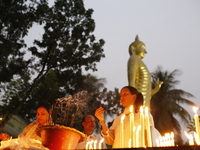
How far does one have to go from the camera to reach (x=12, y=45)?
37.1 feet

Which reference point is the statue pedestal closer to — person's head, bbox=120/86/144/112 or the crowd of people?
the crowd of people

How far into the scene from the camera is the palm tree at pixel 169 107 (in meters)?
20.5

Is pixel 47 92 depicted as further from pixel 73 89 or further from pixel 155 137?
pixel 155 137

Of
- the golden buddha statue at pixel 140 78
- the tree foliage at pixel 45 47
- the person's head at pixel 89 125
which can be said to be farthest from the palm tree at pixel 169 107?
the person's head at pixel 89 125

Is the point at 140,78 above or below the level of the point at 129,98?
above

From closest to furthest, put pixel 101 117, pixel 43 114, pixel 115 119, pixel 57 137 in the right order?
pixel 57 137, pixel 101 117, pixel 115 119, pixel 43 114

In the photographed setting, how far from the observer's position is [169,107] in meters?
20.8

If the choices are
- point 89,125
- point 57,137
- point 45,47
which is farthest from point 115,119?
point 45,47

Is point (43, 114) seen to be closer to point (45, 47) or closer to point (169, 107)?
point (45, 47)

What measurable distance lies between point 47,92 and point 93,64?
395 centimetres

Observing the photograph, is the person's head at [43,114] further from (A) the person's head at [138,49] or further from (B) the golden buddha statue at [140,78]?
(A) the person's head at [138,49]

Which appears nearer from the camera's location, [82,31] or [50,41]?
[50,41]

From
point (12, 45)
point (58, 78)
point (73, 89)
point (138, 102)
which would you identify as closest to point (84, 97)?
point (73, 89)

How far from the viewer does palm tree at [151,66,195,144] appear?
67.2 ft
